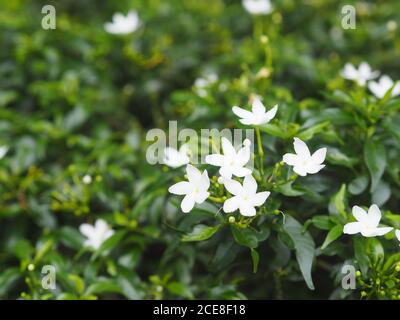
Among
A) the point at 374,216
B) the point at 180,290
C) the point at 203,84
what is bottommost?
the point at 180,290

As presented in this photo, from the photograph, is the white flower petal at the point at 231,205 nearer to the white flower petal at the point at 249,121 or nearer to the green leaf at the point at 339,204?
the white flower petal at the point at 249,121

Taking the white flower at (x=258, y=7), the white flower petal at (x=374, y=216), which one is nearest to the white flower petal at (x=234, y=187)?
the white flower petal at (x=374, y=216)

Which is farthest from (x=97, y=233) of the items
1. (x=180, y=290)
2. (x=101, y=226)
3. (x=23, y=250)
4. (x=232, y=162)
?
(x=232, y=162)

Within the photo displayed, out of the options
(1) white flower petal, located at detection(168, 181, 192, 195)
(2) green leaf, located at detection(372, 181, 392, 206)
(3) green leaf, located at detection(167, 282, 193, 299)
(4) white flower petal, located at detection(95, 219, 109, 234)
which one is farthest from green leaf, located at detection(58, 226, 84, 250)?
(2) green leaf, located at detection(372, 181, 392, 206)

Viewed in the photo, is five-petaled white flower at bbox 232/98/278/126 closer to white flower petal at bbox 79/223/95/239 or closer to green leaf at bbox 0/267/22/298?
white flower petal at bbox 79/223/95/239

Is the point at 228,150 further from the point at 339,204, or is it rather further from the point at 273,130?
the point at 339,204

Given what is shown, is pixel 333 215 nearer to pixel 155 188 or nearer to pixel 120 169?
pixel 155 188

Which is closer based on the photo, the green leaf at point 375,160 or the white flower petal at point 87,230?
the green leaf at point 375,160
